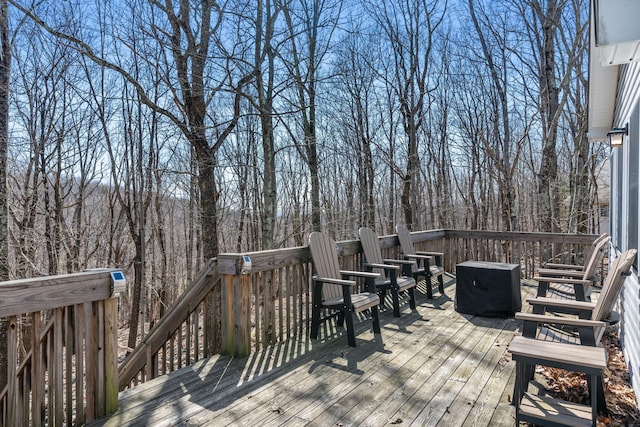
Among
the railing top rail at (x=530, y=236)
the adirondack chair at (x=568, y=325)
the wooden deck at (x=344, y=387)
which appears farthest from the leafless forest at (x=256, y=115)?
the adirondack chair at (x=568, y=325)

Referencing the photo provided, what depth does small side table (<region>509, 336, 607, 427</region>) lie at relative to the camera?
2.06 m

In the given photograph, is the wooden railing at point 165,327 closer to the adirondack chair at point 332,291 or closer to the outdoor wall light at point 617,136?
the adirondack chair at point 332,291

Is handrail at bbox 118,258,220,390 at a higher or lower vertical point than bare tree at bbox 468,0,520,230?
lower

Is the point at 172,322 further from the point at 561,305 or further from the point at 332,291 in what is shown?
the point at 561,305

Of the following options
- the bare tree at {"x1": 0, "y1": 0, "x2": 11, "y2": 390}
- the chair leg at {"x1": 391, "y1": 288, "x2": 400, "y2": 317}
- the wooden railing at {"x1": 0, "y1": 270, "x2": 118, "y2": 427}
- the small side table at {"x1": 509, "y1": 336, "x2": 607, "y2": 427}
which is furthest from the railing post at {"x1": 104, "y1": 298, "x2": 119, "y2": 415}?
the bare tree at {"x1": 0, "y1": 0, "x2": 11, "y2": 390}

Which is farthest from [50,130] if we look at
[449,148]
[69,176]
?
[449,148]

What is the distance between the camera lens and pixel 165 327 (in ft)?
11.3

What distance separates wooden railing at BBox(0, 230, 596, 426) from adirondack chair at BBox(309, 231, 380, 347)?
165mm

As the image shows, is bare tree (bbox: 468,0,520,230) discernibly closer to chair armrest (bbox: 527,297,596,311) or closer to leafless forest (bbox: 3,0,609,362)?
leafless forest (bbox: 3,0,609,362)

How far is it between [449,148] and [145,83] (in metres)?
10.9

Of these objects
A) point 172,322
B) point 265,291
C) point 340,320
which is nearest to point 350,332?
point 340,320

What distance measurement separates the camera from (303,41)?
8625mm

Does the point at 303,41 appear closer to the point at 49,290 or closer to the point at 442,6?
the point at 442,6

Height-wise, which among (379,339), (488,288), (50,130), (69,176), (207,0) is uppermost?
(207,0)
